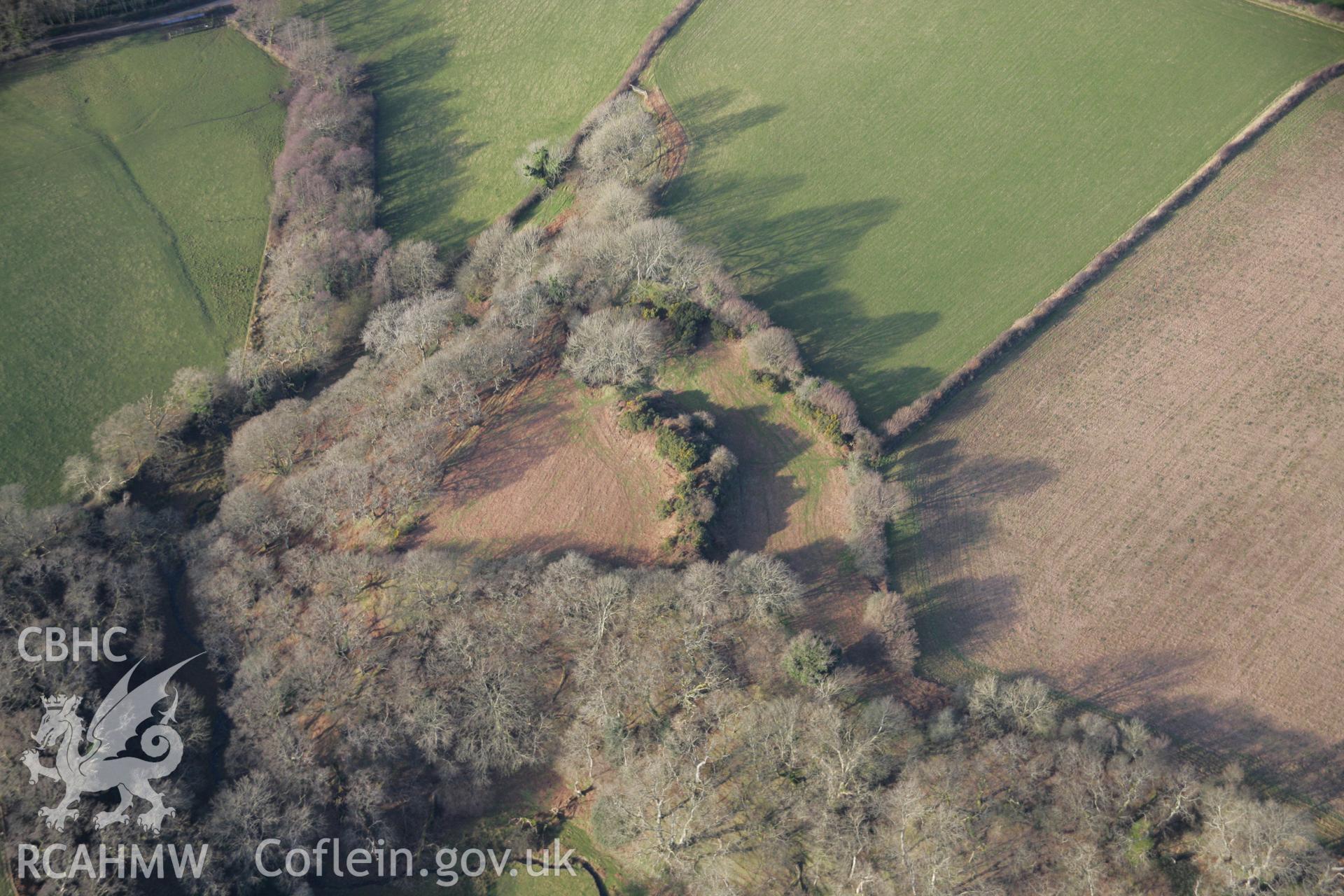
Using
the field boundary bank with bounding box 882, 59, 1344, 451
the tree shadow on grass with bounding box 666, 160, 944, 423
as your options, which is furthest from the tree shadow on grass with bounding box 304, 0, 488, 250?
the field boundary bank with bounding box 882, 59, 1344, 451

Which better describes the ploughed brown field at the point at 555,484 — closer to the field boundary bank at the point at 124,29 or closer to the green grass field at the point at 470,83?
the green grass field at the point at 470,83

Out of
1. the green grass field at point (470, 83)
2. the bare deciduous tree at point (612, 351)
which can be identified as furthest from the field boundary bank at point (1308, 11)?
the bare deciduous tree at point (612, 351)

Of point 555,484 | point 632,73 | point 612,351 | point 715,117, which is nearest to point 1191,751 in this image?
point 555,484

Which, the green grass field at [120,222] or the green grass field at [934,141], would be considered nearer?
the green grass field at [120,222]

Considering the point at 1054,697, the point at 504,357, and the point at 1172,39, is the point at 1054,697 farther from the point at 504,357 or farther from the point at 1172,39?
the point at 1172,39

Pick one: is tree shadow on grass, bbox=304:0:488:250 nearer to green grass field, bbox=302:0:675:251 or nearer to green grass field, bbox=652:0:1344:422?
green grass field, bbox=302:0:675:251

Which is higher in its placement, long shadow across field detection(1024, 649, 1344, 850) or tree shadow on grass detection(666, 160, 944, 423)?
tree shadow on grass detection(666, 160, 944, 423)

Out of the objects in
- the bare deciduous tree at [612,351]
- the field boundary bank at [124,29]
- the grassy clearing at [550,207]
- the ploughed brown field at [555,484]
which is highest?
the field boundary bank at [124,29]
